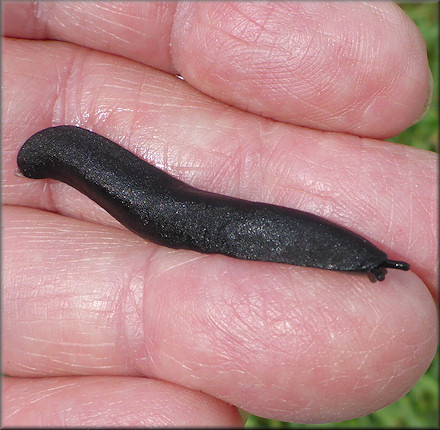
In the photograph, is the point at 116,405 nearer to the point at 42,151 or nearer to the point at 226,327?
the point at 226,327

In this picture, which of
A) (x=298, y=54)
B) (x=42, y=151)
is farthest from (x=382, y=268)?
(x=42, y=151)

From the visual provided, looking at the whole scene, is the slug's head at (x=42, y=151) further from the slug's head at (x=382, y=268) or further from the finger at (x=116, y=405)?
the slug's head at (x=382, y=268)

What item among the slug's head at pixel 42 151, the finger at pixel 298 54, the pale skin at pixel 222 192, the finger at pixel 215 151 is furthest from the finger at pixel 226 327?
the finger at pixel 298 54

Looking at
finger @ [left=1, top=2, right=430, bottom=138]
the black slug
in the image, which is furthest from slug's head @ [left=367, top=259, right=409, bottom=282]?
finger @ [left=1, top=2, right=430, bottom=138]

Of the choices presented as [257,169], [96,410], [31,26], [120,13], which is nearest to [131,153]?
[257,169]

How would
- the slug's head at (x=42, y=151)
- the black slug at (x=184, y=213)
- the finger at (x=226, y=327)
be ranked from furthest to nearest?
1. the slug's head at (x=42, y=151)
2. the black slug at (x=184, y=213)
3. the finger at (x=226, y=327)
